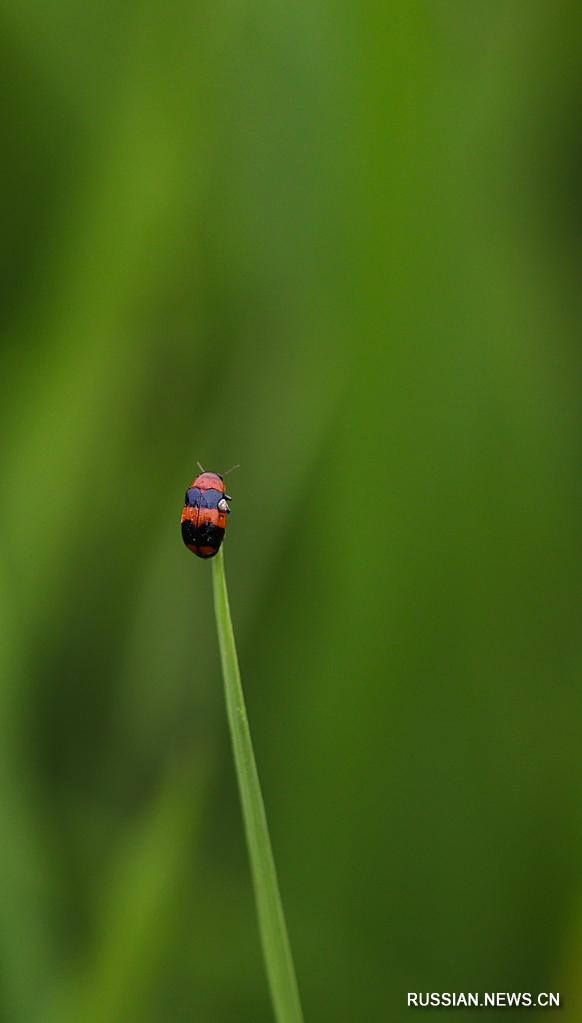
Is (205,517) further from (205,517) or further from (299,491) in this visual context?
(299,491)

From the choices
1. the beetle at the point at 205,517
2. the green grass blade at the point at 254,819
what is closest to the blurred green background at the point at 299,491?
→ the beetle at the point at 205,517

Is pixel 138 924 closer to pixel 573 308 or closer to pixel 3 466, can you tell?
pixel 3 466

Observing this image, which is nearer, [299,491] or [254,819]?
[254,819]

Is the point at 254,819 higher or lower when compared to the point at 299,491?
lower

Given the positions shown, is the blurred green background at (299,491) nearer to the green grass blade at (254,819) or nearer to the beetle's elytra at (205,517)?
the beetle's elytra at (205,517)

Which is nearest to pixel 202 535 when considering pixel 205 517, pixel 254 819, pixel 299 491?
pixel 205 517

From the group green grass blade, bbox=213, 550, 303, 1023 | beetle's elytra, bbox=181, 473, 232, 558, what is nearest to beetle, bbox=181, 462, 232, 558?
beetle's elytra, bbox=181, 473, 232, 558

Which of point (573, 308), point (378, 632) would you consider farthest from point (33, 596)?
point (573, 308)
